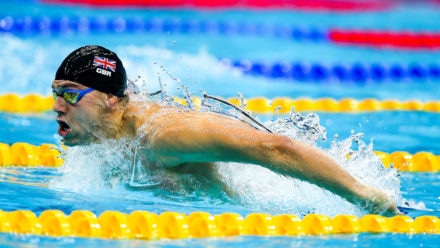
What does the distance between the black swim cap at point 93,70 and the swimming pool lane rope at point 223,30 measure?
5573 millimetres

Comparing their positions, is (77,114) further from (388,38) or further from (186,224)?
(388,38)

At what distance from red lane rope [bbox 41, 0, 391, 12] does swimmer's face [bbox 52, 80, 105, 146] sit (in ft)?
25.4

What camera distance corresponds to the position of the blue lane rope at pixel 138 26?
8625 millimetres

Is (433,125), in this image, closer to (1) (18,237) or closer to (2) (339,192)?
(2) (339,192)

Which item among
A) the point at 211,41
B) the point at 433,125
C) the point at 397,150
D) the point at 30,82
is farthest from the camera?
the point at 211,41

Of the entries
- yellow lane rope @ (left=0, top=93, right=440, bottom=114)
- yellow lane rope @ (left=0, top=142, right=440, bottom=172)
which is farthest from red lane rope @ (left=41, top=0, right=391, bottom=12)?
yellow lane rope @ (left=0, top=142, right=440, bottom=172)

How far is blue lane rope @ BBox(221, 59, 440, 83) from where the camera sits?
737 cm

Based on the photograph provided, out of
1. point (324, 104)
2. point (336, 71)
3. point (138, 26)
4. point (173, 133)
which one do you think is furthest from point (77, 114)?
point (138, 26)

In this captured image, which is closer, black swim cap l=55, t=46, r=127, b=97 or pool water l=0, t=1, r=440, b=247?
black swim cap l=55, t=46, r=127, b=97

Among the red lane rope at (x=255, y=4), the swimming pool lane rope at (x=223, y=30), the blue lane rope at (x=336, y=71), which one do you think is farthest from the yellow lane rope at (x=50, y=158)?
the red lane rope at (x=255, y=4)

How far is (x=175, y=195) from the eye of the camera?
11.2ft

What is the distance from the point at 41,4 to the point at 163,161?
7.84m

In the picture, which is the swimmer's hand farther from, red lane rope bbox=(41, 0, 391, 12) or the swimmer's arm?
red lane rope bbox=(41, 0, 391, 12)

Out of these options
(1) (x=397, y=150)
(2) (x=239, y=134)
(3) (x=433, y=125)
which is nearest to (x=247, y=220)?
(2) (x=239, y=134)
